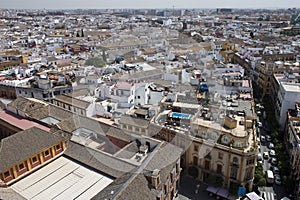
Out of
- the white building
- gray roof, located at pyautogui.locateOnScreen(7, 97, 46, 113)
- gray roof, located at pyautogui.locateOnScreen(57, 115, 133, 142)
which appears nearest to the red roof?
gray roof, located at pyautogui.locateOnScreen(7, 97, 46, 113)

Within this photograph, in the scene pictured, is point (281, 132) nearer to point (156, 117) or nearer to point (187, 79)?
point (187, 79)

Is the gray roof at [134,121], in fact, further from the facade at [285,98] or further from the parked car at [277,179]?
the facade at [285,98]

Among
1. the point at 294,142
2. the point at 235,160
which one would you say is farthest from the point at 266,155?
the point at 235,160

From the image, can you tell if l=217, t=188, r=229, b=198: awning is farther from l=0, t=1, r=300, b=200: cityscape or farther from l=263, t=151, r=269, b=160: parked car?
l=263, t=151, r=269, b=160: parked car

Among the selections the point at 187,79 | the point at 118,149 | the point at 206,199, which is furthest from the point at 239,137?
the point at 187,79

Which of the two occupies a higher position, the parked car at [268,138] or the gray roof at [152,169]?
the gray roof at [152,169]

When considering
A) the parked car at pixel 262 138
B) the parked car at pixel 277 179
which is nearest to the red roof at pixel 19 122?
the parked car at pixel 277 179

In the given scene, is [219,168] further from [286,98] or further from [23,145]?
[23,145]
